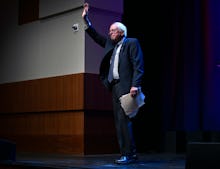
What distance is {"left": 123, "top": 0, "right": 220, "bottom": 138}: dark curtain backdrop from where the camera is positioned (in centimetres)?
531

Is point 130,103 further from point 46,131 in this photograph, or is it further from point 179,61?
point 46,131

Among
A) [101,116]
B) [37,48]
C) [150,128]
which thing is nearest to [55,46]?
[37,48]

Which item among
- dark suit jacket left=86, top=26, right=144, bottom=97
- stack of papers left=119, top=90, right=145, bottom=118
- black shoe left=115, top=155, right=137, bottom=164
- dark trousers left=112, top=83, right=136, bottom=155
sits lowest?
black shoe left=115, top=155, right=137, bottom=164

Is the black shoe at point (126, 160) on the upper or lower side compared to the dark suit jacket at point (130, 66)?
Answer: lower

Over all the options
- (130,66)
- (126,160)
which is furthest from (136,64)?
(126,160)

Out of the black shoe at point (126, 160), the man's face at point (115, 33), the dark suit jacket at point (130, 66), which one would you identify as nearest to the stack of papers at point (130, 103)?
the dark suit jacket at point (130, 66)

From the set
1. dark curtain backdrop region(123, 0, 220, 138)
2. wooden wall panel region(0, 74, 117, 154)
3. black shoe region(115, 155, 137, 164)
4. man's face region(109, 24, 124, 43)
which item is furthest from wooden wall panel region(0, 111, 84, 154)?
man's face region(109, 24, 124, 43)

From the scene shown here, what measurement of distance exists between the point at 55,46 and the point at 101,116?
1075 millimetres

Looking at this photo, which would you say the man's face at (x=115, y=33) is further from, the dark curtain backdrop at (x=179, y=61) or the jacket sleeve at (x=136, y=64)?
the dark curtain backdrop at (x=179, y=61)

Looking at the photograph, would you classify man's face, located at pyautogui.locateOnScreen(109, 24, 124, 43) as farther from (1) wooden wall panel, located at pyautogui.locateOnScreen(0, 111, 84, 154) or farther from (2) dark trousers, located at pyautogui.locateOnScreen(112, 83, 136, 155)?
(1) wooden wall panel, located at pyautogui.locateOnScreen(0, 111, 84, 154)

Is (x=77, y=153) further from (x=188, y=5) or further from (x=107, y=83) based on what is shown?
(x=188, y=5)

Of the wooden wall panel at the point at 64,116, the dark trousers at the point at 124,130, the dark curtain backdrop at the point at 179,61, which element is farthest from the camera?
the wooden wall panel at the point at 64,116

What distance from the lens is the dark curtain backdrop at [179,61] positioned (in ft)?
17.4

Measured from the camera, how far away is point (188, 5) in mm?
5648
